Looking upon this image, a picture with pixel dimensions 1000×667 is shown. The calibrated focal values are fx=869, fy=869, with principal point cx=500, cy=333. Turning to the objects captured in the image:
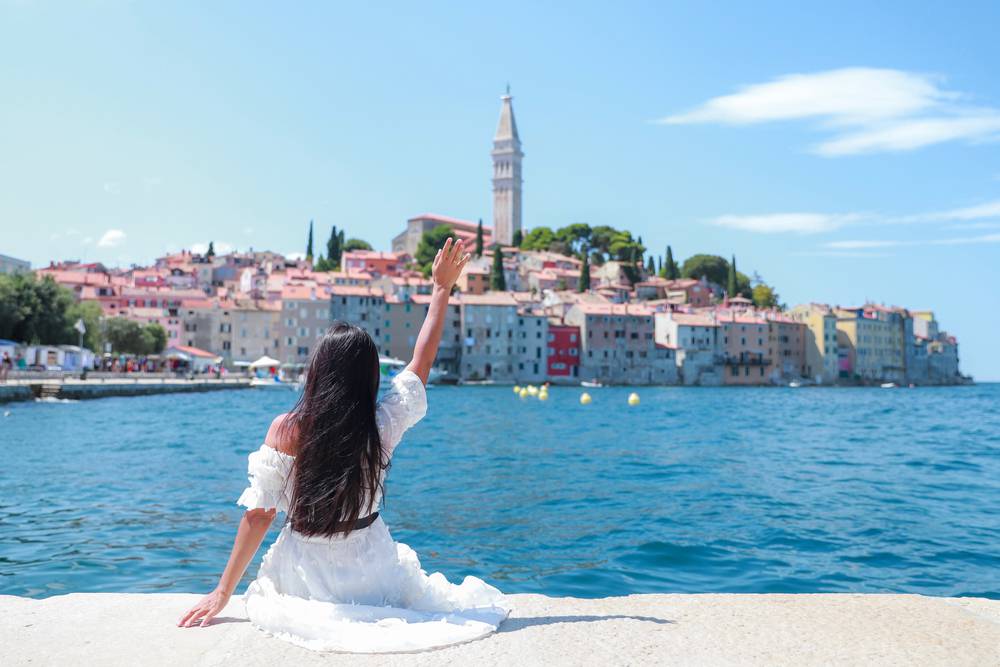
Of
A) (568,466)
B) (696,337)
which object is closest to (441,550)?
(568,466)

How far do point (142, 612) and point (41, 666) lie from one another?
0.55 metres

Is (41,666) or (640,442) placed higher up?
(41,666)

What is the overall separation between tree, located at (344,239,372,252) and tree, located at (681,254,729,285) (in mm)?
43437

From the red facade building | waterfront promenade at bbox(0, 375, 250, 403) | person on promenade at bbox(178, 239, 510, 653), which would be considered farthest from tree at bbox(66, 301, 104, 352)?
person on promenade at bbox(178, 239, 510, 653)

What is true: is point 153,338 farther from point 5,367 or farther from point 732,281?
point 732,281

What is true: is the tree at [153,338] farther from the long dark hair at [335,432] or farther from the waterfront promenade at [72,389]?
the long dark hair at [335,432]

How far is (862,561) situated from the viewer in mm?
8312

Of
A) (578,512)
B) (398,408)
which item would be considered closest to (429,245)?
(578,512)

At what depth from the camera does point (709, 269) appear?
117000 millimetres

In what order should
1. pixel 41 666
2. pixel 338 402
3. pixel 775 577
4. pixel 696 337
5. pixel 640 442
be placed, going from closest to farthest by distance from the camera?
pixel 41 666 < pixel 338 402 < pixel 775 577 < pixel 640 442 < pixel 696 337

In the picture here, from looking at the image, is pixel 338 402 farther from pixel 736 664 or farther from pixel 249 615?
pixel 736 664

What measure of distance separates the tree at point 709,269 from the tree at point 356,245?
43.4 metres

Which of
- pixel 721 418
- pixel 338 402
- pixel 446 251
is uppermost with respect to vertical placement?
pixel 446 251

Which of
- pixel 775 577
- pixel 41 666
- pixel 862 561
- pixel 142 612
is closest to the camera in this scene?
pixel 41 666
